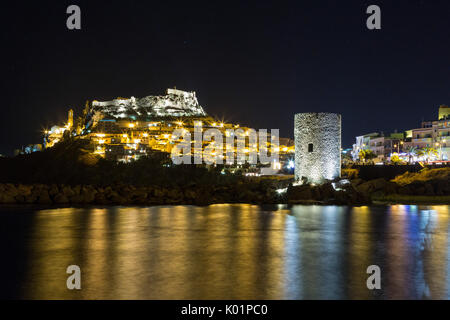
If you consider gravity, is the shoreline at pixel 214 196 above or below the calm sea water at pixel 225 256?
above

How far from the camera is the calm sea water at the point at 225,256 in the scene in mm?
5105

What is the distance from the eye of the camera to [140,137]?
2862 inches

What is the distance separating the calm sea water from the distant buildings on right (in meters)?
41.5

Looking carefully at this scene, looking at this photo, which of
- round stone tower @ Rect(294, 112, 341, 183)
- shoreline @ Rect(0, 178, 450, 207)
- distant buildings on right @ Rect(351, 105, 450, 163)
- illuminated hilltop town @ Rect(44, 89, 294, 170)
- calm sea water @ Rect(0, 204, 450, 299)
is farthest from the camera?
illuminated hilltop town @ Rect(44, 89, 294, 170)

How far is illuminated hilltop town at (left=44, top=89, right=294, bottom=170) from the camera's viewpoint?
6025 centimetres

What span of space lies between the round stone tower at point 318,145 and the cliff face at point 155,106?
84518 mm

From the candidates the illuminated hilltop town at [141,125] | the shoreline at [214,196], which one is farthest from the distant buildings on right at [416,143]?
the shoreline at [214,196]

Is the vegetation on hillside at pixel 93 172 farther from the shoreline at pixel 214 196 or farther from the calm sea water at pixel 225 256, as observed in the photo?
the calm sea water at pixel 225 256

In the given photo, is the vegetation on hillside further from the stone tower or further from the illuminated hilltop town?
the stone tower

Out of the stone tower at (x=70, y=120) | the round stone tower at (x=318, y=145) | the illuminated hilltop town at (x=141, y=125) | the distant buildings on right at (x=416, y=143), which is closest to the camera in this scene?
the round stone tower at (x=318, y=145)

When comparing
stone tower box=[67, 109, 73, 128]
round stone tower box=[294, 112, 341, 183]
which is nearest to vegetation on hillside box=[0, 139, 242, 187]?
round stone tower box=[294, 112, 341, 183]
